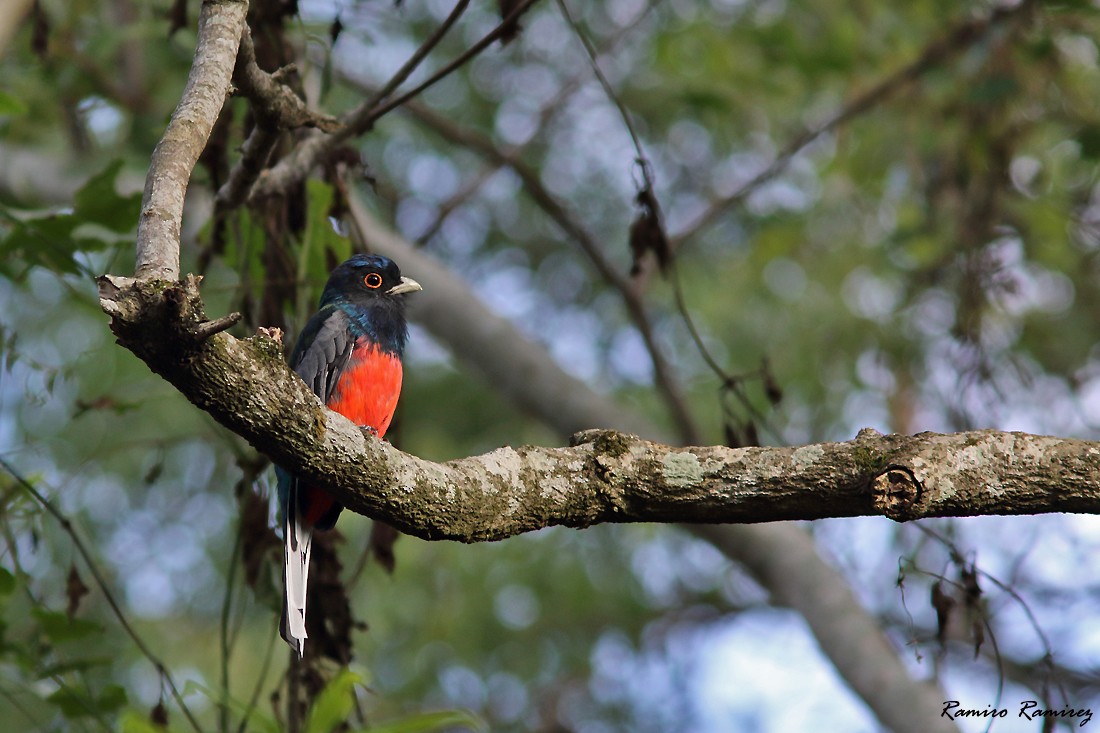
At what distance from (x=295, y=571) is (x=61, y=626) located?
2.77ft

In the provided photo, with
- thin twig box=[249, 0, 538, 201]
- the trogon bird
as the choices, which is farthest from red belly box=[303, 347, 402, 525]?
thin twig box=[249, 0, 538, 201]

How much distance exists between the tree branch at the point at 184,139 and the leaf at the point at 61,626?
71.8 inches

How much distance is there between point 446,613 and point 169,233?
250 inches

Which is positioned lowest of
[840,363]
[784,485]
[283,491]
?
[784,485]

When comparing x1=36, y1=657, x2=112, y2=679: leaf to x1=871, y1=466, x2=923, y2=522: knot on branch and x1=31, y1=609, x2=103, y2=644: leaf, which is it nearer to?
x1=31, y1=609, x2=103, y2=644: leaf

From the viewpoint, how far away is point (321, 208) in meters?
4.07

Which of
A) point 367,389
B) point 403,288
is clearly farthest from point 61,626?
point 403,288

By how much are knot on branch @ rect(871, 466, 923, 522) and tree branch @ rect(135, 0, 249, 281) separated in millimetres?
1455

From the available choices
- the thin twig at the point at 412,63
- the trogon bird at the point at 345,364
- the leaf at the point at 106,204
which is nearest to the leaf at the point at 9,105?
the leaf at the point at 106,204

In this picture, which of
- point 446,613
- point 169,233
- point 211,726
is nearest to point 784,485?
point 169,233

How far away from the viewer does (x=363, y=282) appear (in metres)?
4.48

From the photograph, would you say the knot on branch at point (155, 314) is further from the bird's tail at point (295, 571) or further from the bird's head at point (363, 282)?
the bird's head at point (363, 282)

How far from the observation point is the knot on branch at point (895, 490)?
7.63ft

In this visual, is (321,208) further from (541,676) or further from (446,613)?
(541,676)
